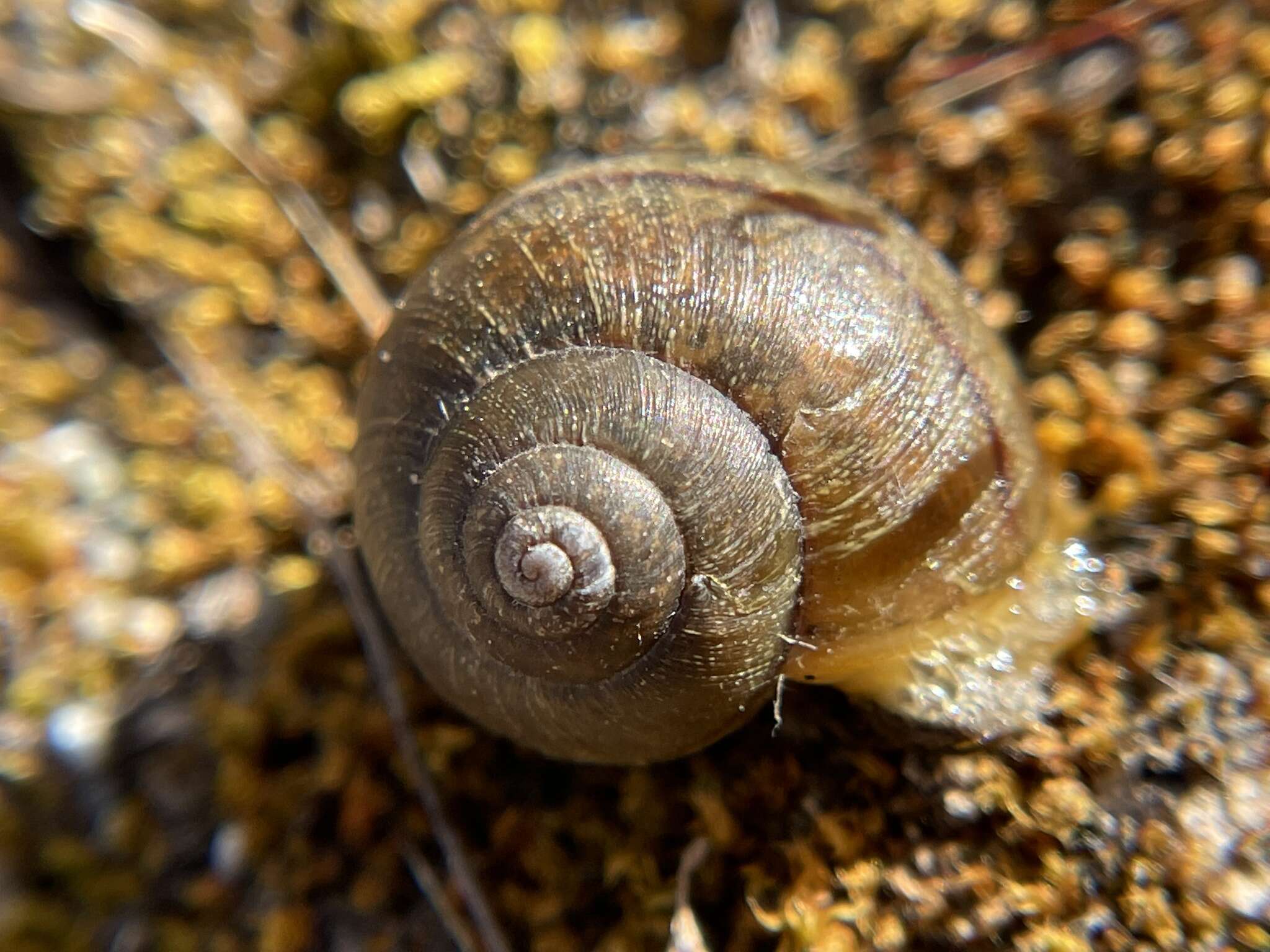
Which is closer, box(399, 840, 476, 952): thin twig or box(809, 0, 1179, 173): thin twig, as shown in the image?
box(399, 840, 476, 952): thin twig

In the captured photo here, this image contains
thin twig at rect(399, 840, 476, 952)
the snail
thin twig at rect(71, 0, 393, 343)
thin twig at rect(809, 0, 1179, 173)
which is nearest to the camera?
the snail

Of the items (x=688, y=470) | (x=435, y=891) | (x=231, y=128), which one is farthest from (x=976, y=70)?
(x=435, y=891)

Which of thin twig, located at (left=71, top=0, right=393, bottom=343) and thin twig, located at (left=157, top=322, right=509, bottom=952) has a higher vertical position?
thin twig, located at (left=71, top=0, right=393, bottom=343)

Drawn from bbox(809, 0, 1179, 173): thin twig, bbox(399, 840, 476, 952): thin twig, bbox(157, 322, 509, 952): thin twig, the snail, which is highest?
bbox(809, 0, 1179, 173): thin twig

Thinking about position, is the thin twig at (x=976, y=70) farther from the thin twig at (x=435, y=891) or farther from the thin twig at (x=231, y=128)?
the thin twig at (x=435, y=891)

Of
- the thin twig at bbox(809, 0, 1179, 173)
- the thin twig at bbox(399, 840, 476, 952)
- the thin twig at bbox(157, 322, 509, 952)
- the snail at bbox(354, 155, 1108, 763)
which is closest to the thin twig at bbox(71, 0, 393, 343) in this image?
the thin twig at bbox(157, 322, 509, 952)

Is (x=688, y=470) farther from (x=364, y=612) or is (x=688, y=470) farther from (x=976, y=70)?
(x=976, y=70)

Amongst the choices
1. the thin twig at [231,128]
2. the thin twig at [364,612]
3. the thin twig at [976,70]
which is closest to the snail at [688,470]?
the thin twig at [364,612]

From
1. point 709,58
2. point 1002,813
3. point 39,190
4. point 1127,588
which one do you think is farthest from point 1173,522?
point 39,190

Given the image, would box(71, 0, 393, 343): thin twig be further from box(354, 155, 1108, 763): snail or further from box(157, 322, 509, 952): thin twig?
box(354, 155, 1108, 763): snail
